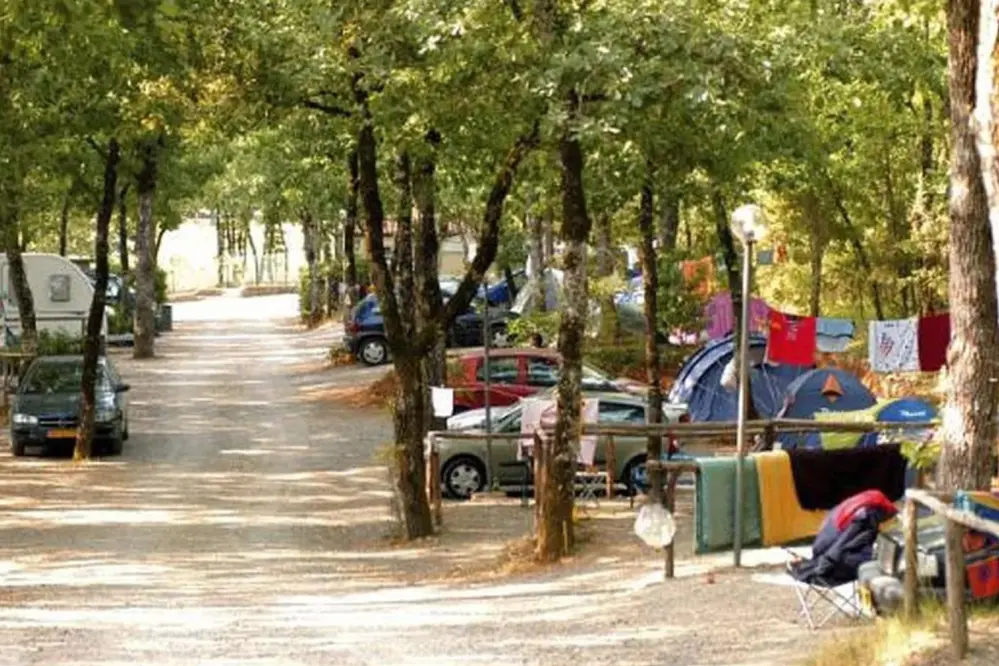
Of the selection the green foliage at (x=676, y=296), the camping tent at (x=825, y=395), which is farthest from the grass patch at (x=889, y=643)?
the green foliage at (x=676, y=296)

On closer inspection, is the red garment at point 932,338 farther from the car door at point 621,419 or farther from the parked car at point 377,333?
the parked car at point 377,333

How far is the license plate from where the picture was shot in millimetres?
9812

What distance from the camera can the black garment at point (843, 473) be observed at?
43.8ft

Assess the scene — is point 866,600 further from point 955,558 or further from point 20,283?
point 20,283

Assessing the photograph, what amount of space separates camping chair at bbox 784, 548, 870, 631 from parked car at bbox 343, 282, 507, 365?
88.5 feet

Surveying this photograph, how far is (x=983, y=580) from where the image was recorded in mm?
9570

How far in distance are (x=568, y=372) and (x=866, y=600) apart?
517cm

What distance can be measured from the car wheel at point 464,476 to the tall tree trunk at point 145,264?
15858 millimetres

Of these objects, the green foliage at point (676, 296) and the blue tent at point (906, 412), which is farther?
the green foliage at point (676, 296)

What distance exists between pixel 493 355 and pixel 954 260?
1577cm

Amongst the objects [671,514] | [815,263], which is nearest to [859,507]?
[671,514]

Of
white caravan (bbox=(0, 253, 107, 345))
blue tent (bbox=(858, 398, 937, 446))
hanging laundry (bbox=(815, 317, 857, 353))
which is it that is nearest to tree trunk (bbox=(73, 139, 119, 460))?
hanging laundry (bbox=(815, 317, 857, 353))

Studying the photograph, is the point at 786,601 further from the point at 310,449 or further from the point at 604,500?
the point at 310,449

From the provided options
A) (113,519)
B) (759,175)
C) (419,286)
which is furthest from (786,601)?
A: (759,175)
